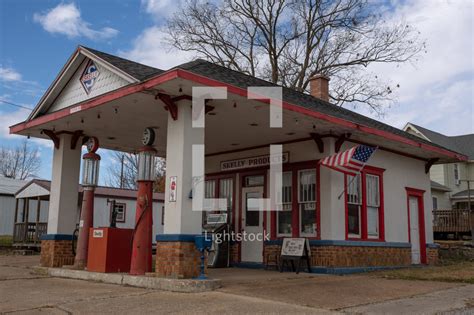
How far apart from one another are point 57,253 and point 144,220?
386 cm

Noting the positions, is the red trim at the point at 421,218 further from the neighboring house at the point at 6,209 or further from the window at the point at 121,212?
the neighboring house at the point at 6,209

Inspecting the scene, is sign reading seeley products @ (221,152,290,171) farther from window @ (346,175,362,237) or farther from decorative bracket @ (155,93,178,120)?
decorative bracket @ (155,93,178,120)

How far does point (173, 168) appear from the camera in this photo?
9.61 metres

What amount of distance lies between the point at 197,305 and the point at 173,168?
306 cm

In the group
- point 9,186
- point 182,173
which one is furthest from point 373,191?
point 9,186

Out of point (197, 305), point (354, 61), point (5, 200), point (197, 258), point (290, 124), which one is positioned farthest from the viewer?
point (5, 200)

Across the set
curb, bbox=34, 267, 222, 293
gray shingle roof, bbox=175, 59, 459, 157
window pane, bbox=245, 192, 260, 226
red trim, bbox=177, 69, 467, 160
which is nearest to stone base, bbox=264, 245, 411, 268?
window pane, bbox=245, 192, 260, 226

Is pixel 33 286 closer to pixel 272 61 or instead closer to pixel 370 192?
pixel 370 192

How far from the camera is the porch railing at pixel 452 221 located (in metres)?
27.0

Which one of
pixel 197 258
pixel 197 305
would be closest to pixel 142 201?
pixel 197 258

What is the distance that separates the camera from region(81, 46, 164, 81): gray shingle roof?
10.0 metres

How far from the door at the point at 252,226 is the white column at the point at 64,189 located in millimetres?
4684

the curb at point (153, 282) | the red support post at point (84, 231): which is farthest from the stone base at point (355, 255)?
the red support post at point (84, 231)

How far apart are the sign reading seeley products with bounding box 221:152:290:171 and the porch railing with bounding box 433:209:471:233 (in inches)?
663
